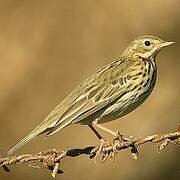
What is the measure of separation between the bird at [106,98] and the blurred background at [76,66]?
522 cm

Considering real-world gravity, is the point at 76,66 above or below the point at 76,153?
above

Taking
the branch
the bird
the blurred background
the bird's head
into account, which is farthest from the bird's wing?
the blurred background

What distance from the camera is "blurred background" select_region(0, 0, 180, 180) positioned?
46.0 feet

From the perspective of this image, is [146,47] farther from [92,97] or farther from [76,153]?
[76,153]

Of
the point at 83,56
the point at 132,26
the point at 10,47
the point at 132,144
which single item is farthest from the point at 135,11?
the point at 132,144

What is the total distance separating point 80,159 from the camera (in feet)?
45.7

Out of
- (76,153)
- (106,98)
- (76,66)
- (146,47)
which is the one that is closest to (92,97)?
(106,98)

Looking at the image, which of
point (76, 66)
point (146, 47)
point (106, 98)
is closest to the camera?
point (106, 98)

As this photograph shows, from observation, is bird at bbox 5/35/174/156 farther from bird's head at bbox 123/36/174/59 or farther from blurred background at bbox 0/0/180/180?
blurred background at bbox 0/0/180/180

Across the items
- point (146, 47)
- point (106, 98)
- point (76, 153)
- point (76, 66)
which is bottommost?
point (76, 153)

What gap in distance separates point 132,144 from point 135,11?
25.7ft

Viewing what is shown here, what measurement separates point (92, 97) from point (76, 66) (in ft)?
20.6

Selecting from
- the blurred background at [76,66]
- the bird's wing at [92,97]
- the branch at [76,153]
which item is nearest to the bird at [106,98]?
the bird's wing at [92,97]

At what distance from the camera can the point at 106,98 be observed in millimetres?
8445
